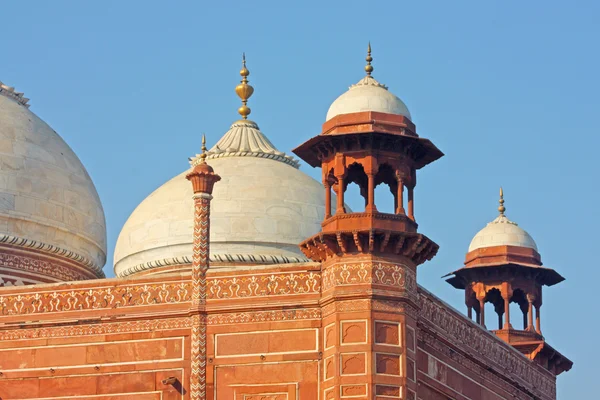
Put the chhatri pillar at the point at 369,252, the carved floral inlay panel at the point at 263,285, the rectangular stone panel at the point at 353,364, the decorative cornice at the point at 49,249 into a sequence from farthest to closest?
the decorative cornice at the point at 49,249
the carved floral inlay panel at the point at 263,285
the chhatri pillar at the point at 369,252
the rectangular stone panel at the point at 353,364

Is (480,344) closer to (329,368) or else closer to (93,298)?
(329,368)

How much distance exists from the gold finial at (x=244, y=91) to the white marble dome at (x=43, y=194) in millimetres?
2768

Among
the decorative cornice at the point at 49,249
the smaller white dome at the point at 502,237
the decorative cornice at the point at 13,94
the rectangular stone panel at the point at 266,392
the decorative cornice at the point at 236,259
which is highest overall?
the decorative cornice at the point at 13,94

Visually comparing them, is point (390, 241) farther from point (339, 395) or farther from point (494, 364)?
point (494, 364)

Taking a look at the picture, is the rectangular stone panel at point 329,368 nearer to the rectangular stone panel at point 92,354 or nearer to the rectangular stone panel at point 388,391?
the rectangular stone panel at point 388,391

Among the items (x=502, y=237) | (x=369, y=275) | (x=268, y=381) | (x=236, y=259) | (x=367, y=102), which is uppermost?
(x=367, y=102)

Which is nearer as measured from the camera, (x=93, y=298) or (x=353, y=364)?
(x=353, y=364)

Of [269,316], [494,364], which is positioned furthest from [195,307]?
[494,364]

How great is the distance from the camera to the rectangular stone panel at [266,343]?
78.6 ft

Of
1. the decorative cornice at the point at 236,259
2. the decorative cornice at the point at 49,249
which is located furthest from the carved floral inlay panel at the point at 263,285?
the decorative cornice at the point at 49,249

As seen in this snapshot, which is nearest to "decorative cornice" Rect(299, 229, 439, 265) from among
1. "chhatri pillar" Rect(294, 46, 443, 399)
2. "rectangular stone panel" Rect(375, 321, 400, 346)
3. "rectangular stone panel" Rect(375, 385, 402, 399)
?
"chhatri pillar" Rect(294, 46, 443, 399)

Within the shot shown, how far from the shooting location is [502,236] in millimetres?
30438

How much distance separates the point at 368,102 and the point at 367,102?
1 cm

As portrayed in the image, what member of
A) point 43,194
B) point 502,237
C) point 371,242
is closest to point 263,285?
point 371,242
